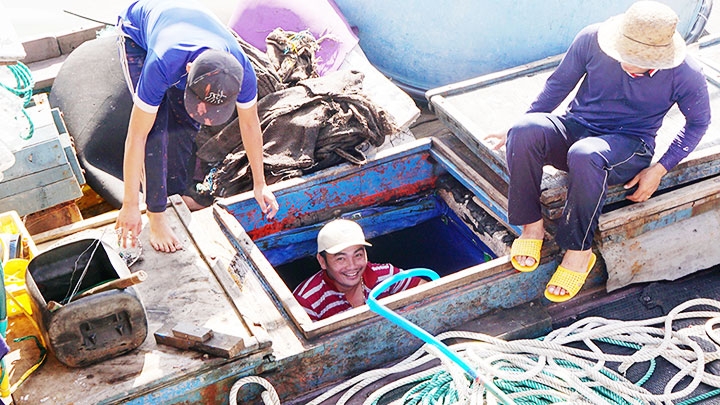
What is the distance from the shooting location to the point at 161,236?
347cm

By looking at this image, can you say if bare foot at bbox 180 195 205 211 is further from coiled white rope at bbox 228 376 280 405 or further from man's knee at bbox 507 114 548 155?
man's knee at bbox 507 114 548 155

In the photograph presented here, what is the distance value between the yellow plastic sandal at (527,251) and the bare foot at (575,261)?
125mm

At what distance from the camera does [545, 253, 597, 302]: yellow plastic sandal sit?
3.41 metres

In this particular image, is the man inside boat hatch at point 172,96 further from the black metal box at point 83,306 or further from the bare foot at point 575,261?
the bare foot at point 575,261

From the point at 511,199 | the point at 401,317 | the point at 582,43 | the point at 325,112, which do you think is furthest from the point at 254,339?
the point at 582,43

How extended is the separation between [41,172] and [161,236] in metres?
0.70

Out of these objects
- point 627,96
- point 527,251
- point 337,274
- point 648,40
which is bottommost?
point 337,274

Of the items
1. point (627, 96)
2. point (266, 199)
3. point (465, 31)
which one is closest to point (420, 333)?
point (266, 199)

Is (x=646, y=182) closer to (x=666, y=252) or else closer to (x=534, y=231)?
(x=666, y=252)

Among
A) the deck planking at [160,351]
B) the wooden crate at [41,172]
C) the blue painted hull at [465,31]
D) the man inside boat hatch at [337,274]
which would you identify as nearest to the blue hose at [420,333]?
the deck planking at [160,351]

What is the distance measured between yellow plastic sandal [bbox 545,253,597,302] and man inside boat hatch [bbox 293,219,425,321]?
91cm

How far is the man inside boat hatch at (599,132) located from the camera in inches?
125

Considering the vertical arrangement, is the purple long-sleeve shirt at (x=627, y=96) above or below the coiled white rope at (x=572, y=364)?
above

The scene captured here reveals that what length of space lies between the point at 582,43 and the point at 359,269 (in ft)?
4.89
